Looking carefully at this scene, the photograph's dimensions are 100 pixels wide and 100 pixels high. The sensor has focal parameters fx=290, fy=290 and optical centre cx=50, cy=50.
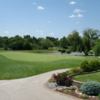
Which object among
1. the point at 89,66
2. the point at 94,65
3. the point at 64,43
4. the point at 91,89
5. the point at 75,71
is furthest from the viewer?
the point at 64,43

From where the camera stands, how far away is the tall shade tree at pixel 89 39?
341 ft

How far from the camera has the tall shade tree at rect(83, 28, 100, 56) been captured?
341ft

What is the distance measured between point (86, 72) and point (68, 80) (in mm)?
8335

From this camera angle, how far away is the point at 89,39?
106m

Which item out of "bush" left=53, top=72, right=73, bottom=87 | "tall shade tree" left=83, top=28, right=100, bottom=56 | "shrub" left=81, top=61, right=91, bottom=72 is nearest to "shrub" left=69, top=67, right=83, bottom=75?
"shrub" left=81, top=61, right=91, bottom=72

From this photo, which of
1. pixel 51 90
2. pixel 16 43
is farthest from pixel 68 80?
pixel 16 43

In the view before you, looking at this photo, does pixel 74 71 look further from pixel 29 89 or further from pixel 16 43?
pixel 16 43

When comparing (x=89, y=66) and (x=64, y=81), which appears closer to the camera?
(x=64, y=81)

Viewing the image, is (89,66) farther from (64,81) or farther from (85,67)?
(64,81)

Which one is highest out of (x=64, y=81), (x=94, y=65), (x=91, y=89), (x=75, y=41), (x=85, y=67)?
(x=75, y=41)

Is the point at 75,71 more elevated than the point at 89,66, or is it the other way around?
the point at 89,66

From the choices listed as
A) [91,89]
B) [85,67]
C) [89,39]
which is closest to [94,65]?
[85,67]

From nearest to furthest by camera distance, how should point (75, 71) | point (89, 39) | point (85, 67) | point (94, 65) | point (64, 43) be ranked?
point (75, 71) < point (85, 67) < point (94, 65) < point (89, 39) < point (64, 43)

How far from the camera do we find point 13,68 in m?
30.7
